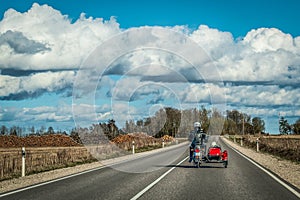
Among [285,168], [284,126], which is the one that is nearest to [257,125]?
[284,126]

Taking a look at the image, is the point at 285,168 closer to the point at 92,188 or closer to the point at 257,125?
the point at 92,188

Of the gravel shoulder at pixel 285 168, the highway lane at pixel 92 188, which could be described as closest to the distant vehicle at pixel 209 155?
the gravel shoulder at pixel 285 168

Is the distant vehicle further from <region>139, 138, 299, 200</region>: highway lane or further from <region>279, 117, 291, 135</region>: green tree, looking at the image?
<region>279, 117, 291, 135</region>: green tree

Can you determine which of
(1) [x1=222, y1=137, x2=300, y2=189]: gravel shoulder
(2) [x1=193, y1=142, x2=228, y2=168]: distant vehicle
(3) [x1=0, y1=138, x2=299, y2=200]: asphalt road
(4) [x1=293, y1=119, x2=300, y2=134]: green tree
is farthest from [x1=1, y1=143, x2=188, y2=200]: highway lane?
(4) [x1=293, y1=119, x2=300, y2=134]: green tree

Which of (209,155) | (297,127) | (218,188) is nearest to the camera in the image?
(218,188)

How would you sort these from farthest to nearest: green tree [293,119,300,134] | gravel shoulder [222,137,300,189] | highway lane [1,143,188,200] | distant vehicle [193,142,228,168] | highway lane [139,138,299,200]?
1. green tree [293,119,300,134]
2. distant vehicle [193,142,228,168]
3. gravel shoulder [222,137,300,189]
4. highway lane [1,143,188,200]
5. highway lane [139,138,299,200]

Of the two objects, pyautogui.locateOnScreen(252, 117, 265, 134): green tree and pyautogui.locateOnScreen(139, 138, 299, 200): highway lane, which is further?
pyautogui.locateOnScreen(252, 117, 265, 134): green tree

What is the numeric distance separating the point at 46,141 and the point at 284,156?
50.3m

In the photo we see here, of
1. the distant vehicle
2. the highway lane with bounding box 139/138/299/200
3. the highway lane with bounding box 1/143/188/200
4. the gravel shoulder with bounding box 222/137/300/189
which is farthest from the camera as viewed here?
the distant vehicle

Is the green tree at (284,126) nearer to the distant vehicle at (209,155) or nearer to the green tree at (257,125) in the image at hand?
the green tree at (257,125)

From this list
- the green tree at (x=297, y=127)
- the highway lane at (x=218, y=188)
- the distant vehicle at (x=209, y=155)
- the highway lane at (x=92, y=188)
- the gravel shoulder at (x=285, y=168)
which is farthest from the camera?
the green tree at (x=297, y=127)

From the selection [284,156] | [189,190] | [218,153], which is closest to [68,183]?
[189,190]

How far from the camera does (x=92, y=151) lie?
33.4 meters

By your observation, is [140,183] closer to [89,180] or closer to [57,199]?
[89,180]
